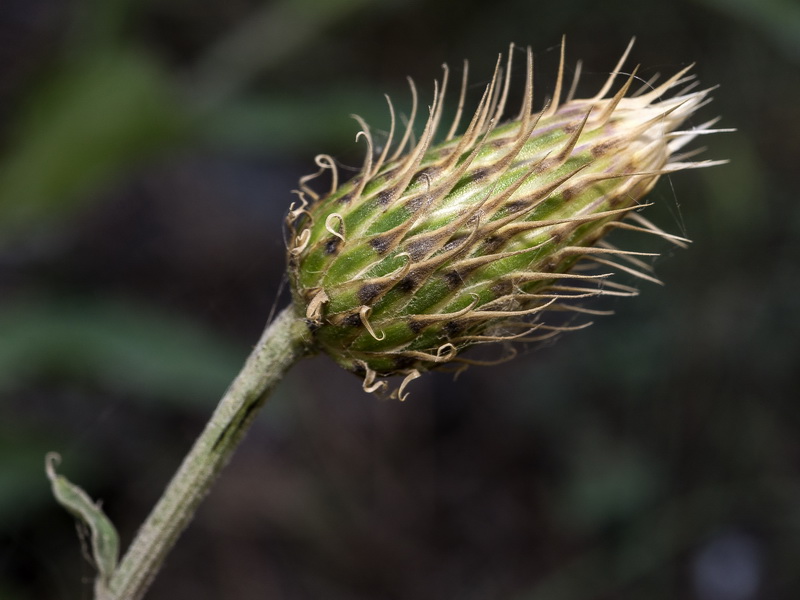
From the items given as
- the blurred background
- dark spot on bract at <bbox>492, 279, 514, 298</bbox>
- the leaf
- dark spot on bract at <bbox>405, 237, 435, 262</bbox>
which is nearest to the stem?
the leaf

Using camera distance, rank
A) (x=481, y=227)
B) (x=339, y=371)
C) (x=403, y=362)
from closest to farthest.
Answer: (x=481, y=227), (x=403, y=362), (x=339, y=371)

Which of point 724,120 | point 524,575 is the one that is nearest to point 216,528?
point 524,575

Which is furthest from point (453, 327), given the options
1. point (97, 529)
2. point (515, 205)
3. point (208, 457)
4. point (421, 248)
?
point (97, 529)

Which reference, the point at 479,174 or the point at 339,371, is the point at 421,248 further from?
the point at 339,371

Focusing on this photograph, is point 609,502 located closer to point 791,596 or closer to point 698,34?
point 791,596

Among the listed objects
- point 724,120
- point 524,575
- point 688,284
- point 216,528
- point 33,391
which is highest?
point 724,120

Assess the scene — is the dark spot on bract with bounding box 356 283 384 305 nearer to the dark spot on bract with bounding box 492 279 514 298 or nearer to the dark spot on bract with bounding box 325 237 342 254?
the dark spot on bract with bounding box 325 237 342 254
